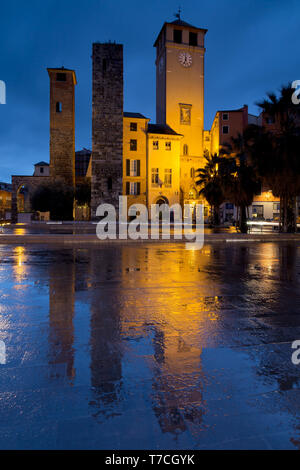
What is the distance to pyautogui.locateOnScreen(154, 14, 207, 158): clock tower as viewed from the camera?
5219cm

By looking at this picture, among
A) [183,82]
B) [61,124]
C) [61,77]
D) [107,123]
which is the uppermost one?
[183,82]

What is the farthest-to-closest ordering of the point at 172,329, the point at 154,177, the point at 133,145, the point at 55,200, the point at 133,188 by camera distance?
1. the point at 154,177
2. the point at 133,188
3. the point at 133,145
4. the point at 55,200
5. the point at 172,329

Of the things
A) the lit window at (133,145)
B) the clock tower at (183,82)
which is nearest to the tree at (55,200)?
the lit window at (133,145)

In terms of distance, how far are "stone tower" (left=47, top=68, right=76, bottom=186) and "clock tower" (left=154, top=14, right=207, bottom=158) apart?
14.3 m

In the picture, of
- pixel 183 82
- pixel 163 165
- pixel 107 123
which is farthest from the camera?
pixel 183 82

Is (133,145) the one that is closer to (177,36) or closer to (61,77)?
(61,77)

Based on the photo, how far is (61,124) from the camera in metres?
49.0

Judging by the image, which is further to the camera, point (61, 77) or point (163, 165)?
point (61, 77)

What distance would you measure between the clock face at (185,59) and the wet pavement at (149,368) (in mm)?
53073

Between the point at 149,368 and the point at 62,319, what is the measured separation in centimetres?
209

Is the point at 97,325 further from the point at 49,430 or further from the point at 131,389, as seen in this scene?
the point at 49,430

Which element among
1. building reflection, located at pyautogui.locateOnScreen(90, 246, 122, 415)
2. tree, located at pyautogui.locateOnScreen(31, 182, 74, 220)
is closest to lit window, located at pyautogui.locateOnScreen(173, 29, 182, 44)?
tree, located at pyautogui.locateOnScreen(31, 182, 74, 220)

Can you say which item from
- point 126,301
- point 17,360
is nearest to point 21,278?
point 126,301

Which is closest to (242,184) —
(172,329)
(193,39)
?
(172,329)
